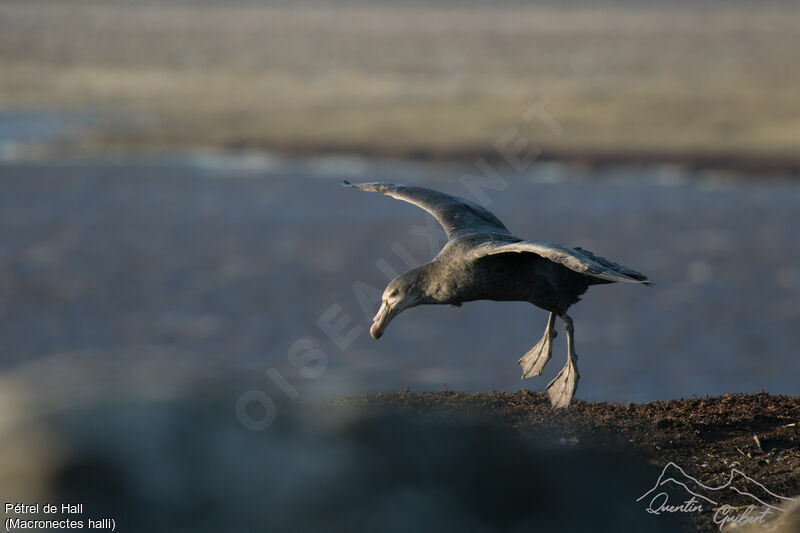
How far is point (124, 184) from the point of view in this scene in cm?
5806

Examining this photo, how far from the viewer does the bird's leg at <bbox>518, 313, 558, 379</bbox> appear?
47.0 ft

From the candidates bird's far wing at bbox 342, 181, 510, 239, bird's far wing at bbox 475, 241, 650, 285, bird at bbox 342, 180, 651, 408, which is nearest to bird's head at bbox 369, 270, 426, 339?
bird at bbox 342, 180, 651, 408

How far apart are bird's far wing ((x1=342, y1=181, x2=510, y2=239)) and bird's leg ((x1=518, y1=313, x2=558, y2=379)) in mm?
1607

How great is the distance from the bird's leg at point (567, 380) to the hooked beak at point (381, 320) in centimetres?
217

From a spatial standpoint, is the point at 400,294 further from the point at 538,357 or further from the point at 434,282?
the point at 538,357

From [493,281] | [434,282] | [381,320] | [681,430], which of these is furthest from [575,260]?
[681,430]

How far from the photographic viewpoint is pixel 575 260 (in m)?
11.4

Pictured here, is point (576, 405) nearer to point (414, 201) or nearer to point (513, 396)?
point (513, 396)

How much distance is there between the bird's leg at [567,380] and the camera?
12.9 meters

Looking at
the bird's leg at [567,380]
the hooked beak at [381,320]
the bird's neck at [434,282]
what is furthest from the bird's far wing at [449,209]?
the bird's leg at [567,380]

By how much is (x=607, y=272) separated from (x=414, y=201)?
11.8 ft

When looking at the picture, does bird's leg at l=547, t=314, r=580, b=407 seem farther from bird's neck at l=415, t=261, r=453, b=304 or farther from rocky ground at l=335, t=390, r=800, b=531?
bird's neck at l=415, t=261, r=453, b=304

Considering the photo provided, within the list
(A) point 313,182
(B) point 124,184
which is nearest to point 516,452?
(A) point 313,182

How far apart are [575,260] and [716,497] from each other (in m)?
3.10
